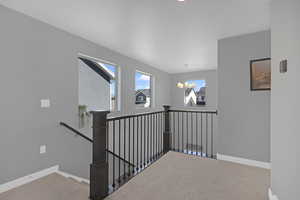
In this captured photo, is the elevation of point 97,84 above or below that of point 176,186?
above

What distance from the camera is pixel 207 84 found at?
5.76 m

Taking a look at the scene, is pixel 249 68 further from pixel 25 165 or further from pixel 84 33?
pixel 25 165

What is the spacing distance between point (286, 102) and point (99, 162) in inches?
77.8

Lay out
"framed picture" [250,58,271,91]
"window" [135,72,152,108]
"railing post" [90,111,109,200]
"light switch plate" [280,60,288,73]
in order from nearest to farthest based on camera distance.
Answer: "light switch plate" [280,60,288,73] < "railing post" [90,111,109,200] < "framed picture" [250,58,271,91] < "window" [135,72,152,108]

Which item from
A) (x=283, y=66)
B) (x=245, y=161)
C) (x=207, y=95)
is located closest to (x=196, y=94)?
(x=207, y=95)

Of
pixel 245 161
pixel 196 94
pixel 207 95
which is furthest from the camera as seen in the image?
pixel 196 94

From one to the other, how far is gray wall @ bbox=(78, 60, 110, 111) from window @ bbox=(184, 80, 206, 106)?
136 inches

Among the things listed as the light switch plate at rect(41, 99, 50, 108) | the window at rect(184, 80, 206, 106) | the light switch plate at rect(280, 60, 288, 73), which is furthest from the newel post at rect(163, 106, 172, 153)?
the window at rect(184, 80, 206, 106)

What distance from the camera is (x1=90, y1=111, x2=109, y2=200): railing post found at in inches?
63.4

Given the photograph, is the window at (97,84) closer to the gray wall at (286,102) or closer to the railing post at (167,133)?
the railing post at (167,133)

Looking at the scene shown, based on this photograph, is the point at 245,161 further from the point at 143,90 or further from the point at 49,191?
the point at 143,90

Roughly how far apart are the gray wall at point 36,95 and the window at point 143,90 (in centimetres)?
211

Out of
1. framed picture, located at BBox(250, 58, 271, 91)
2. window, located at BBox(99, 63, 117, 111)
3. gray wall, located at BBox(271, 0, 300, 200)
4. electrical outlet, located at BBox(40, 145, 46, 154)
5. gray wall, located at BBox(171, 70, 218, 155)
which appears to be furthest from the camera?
gray wall, located at BBox(171, 70, 218, 155)

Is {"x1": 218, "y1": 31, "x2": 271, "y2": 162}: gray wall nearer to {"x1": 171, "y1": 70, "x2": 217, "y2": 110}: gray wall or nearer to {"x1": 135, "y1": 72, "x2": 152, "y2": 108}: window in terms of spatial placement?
{"x1": 135, "y1": 72, "x2": 152, "y2": 108}: window
